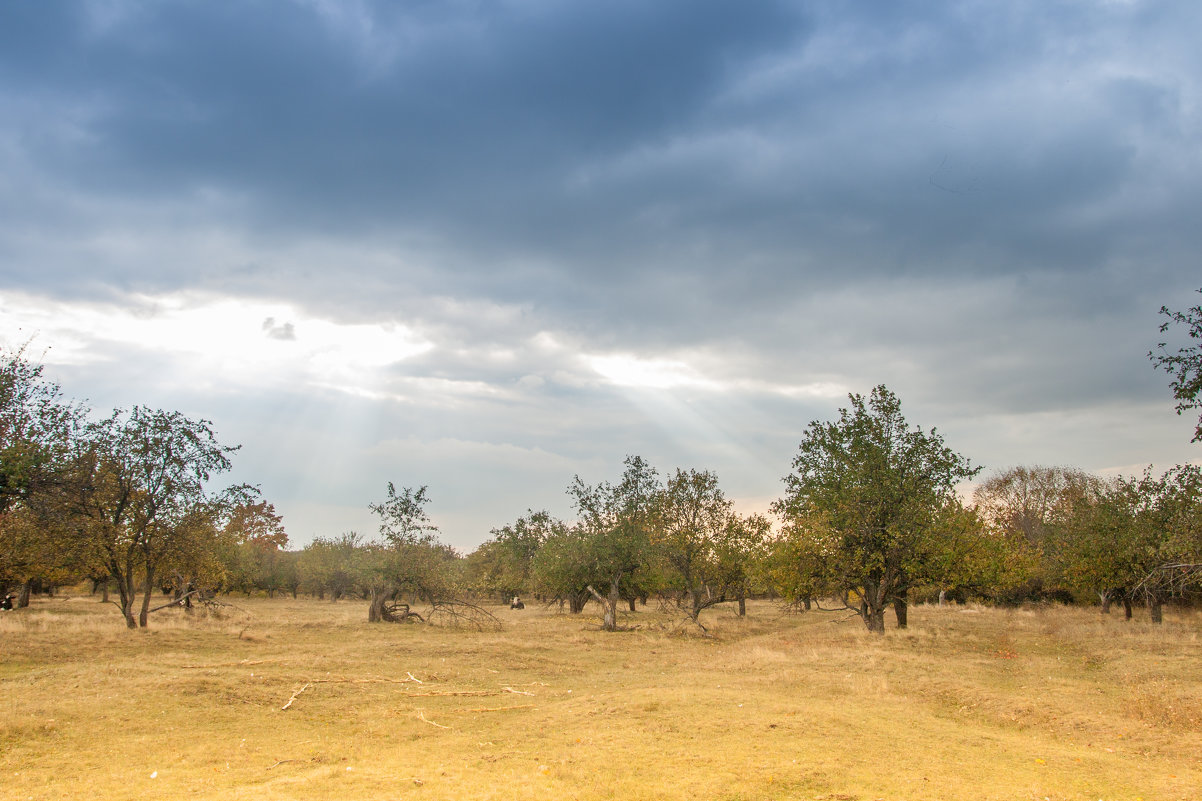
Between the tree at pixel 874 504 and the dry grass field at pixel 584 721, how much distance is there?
4534 millimetres

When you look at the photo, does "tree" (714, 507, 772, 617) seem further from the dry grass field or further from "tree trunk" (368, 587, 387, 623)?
"tree trunk" (368, 587, 387, 623)

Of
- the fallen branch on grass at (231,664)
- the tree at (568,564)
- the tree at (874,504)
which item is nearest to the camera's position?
the fallen branch on grass at (231,664)

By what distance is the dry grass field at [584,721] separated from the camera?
9.73m

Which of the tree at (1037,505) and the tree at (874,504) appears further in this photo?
the tree at (1037,505)

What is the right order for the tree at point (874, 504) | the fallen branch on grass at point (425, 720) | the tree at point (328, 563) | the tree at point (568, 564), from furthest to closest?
the tree at point (328, 563), the tree at point (568, 564), the tree at point (874, 504), the fallen branch on grass at point (425, 720)

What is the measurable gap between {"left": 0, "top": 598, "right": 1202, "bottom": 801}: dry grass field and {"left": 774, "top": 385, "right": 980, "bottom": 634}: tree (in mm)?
4534

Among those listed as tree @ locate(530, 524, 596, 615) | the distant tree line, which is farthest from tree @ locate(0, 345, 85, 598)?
tree @ locate(530, 524, 596, 615)

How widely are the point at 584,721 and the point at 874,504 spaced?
68.4 ft

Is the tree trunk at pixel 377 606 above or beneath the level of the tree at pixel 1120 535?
beneath

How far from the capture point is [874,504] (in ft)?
99.8

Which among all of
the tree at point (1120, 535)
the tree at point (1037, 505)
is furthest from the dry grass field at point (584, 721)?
the tree at point (1037, 505)

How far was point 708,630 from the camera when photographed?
38125 mm

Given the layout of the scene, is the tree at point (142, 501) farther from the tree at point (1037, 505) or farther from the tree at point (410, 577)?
the tree at point (1037, 505)

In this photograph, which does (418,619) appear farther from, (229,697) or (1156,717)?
(1156,717)
